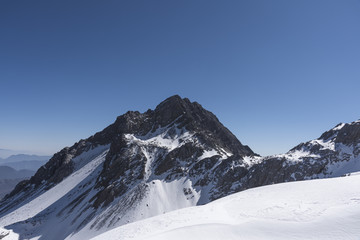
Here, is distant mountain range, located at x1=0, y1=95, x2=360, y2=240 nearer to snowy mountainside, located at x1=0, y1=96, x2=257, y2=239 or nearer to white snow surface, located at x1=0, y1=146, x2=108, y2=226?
snowy mountainside, located at x1=0, y1=96, x2=257, y2=239

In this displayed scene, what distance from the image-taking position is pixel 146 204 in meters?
59.2

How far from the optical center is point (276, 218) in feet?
40.2

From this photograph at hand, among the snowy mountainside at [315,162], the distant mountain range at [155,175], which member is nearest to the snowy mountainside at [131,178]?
the distant mountain range at [155,175]


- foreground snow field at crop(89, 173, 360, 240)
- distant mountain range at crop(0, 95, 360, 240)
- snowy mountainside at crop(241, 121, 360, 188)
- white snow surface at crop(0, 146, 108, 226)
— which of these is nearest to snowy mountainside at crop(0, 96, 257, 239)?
white snow surface at crop(0, 146, 108, 226)

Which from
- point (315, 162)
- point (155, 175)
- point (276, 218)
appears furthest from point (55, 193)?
point (315, 162)

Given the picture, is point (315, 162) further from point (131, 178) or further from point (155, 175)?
point (131, 178)

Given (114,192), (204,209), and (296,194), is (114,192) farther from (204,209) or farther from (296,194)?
(296,194)

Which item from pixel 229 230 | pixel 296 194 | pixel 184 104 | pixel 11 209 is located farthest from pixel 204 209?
pixel 11 209

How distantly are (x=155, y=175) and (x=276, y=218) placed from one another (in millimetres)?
→ 64326

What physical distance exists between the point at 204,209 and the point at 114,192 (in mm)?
58576

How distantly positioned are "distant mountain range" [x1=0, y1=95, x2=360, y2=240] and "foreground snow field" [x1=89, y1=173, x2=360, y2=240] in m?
44.6

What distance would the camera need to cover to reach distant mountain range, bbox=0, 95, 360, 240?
185 ft

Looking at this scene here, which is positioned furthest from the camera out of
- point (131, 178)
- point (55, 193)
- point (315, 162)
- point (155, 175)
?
point (55, 193)

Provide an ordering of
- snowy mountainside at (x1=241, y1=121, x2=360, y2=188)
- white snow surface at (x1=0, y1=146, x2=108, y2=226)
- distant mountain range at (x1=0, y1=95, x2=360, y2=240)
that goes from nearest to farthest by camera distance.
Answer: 1. snowy mountainside at (x1=241, y1=121, x2=360, y2=188)
2. distant mountain range at (x1=0, y1=95, x2=360, y2=240)
3. white snow surface at (x1=0, y1=146, x2=108, y2=226)
